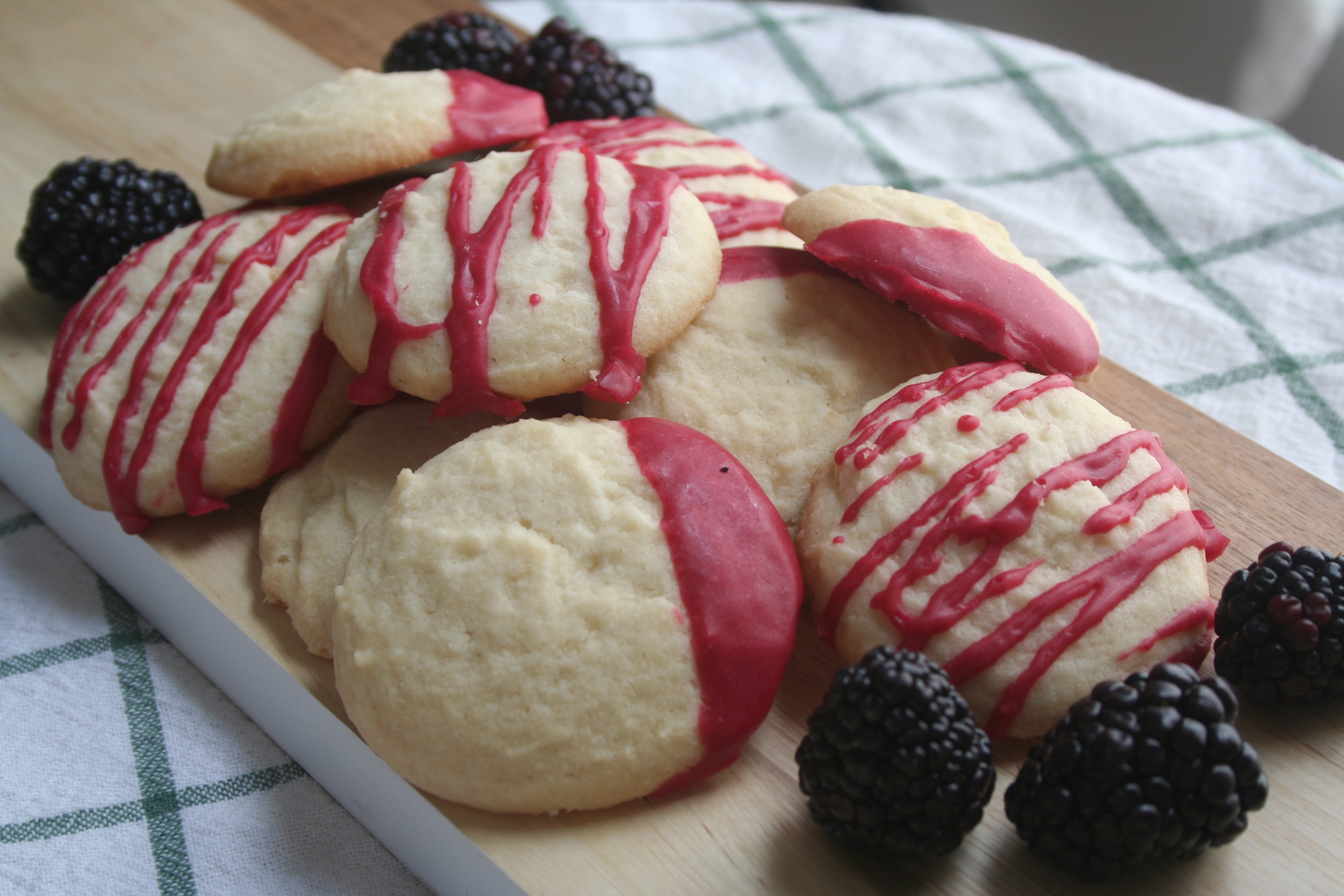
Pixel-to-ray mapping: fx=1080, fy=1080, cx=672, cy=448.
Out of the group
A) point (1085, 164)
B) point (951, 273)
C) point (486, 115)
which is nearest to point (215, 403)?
point (486, 115)

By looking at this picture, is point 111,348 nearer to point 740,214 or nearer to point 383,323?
point 383,323

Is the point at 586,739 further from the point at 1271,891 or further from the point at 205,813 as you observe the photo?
the point at 1271,891

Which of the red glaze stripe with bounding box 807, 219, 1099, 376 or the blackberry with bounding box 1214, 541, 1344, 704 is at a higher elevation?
the red glaze stripe with bounding box 807, 219, 1099, 376

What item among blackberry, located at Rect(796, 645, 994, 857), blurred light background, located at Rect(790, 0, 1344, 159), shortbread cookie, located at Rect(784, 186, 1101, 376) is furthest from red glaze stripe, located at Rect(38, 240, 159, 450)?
blurred light background, located at Rect(790, 0, 1344, 159)

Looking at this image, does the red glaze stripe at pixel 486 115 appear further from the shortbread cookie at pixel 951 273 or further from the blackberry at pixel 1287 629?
the blackberry at pixel 1287 629

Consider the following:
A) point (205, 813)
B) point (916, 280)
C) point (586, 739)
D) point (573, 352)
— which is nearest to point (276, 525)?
point (205, 813)

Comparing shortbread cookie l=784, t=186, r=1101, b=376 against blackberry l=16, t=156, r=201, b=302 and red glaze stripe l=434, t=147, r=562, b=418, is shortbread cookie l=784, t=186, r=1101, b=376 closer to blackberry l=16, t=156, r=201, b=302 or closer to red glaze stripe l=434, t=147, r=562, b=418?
red glaze stripe l=434, t=147, r=562, b=418
